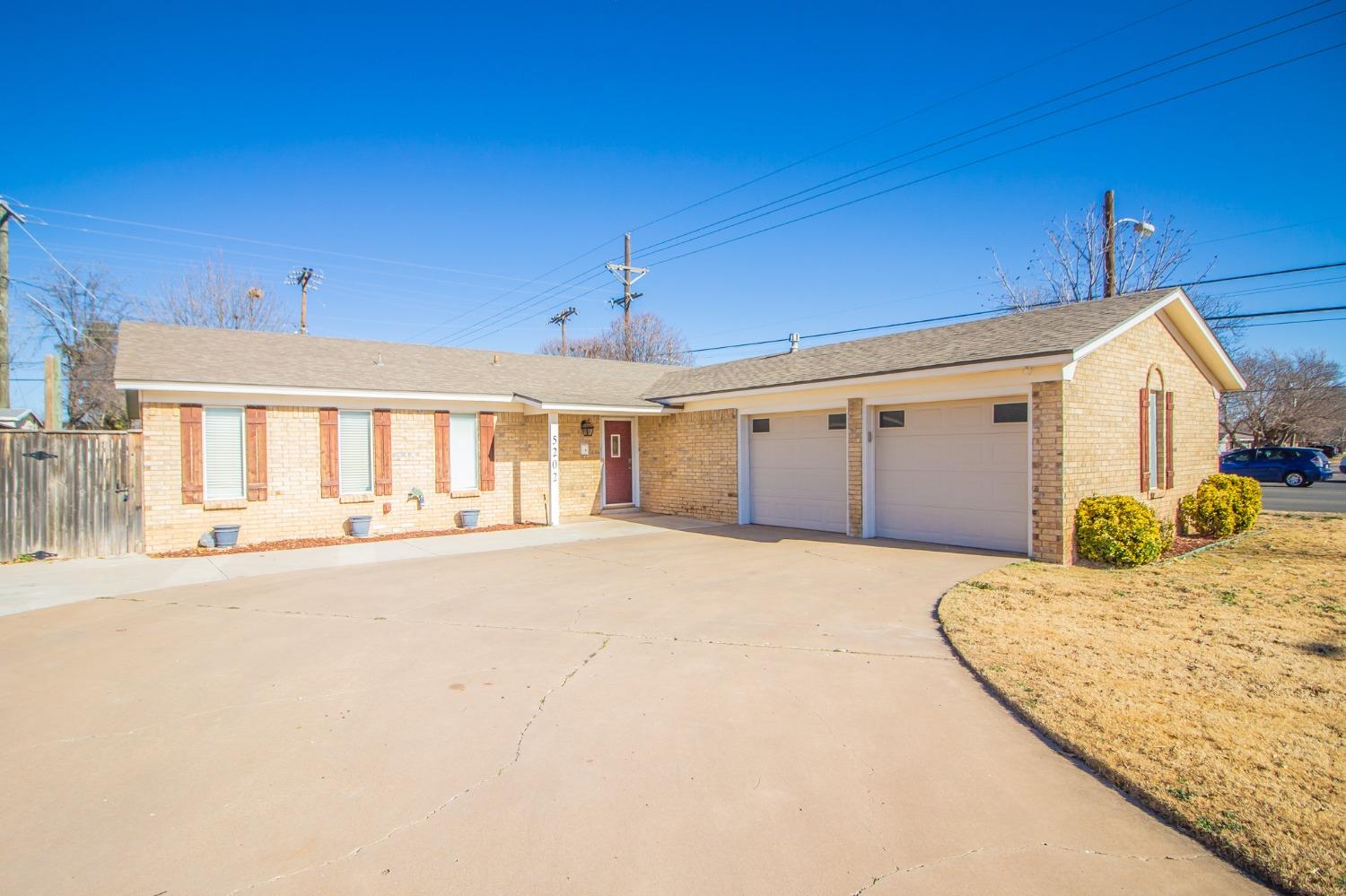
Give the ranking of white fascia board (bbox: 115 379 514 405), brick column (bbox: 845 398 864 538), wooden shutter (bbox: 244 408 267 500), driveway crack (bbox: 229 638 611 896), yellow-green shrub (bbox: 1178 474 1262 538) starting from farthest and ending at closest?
yellow-green shrub (bbox: 1178 474 1262 538) < brick column (bbox: 845 398 864 538) < wooden shutter (bbox: 244 408 267 500) < white fascia board (bbox: 115 379 514 405) < driveway crack (bbox: 229 638 611 896)

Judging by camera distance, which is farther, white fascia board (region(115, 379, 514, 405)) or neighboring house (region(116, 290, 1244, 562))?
white fascia board (region(115, 379, 514, 405))

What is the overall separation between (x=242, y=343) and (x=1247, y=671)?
52.9ft

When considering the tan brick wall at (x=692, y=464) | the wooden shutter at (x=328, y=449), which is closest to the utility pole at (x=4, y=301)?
the wooden shutter at (x=328, y=449)

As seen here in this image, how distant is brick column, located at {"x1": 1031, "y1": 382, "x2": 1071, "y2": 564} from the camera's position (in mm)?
9570

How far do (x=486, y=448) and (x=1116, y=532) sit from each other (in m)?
11.5

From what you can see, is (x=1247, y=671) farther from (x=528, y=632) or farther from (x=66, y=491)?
(x=66, y=491)

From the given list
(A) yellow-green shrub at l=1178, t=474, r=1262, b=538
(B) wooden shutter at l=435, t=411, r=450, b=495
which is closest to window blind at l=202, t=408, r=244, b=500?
(B) wooden shutter at l=435, t=411, r=450, b=495

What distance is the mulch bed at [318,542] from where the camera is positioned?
11.5m

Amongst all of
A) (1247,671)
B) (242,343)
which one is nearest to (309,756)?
(1247,671)

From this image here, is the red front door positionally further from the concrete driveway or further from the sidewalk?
the concrete driveway

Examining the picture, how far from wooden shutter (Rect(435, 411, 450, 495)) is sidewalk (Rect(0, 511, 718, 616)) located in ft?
4.47

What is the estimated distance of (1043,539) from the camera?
980 centimetres

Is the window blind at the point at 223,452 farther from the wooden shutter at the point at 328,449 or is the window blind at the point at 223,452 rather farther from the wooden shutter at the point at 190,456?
the wooden shutter at the point at 328,449

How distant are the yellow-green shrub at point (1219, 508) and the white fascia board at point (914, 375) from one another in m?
5.83
